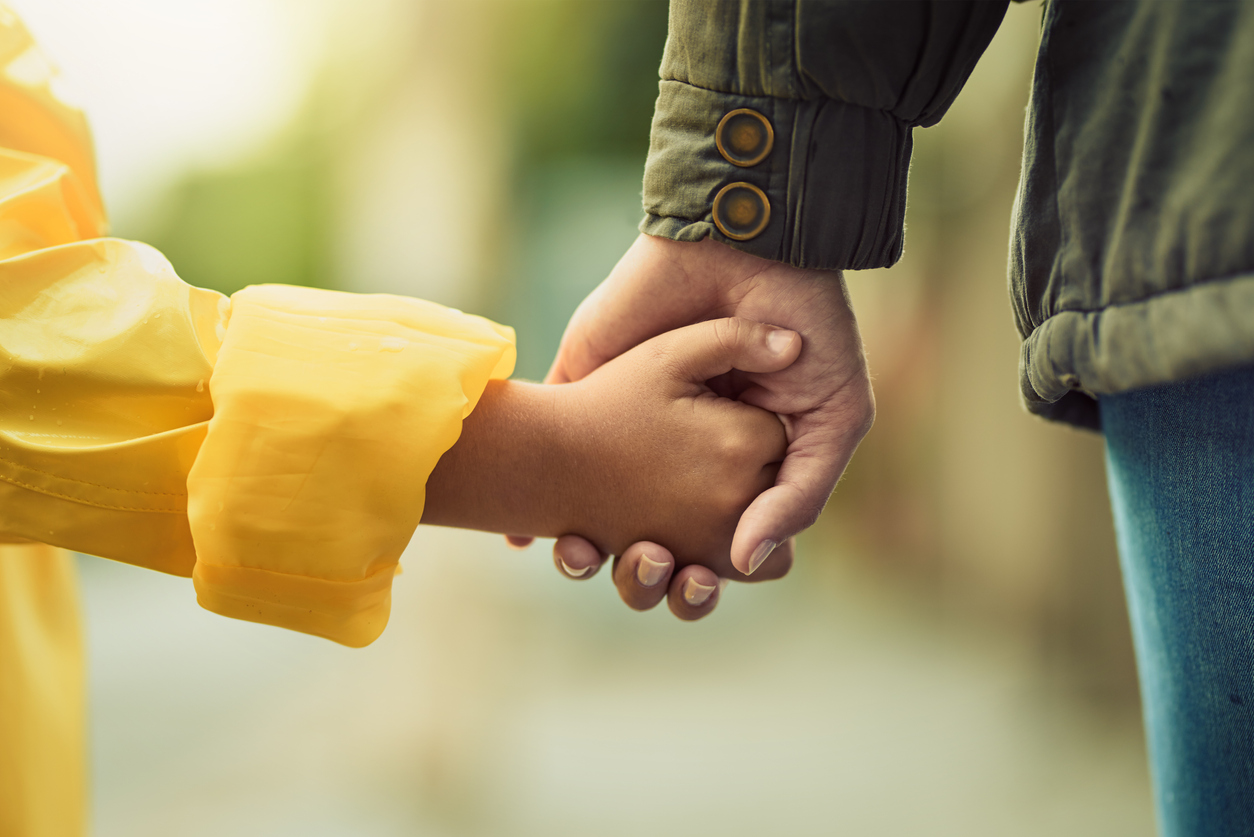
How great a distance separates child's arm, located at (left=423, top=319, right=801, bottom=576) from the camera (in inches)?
24.1

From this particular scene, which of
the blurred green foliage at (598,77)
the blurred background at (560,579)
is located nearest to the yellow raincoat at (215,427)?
the blurred background at (560,579)

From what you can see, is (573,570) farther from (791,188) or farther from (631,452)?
(791,188)

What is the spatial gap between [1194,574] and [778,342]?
32cm

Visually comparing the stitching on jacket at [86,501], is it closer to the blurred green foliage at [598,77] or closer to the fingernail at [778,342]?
the fingernail at [778,342]

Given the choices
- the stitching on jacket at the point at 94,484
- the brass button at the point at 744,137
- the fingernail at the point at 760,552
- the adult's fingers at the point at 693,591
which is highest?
the brass button at the point at 744,137

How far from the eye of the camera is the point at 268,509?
0.50 meters

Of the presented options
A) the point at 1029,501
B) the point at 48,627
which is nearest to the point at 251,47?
the point at 48,627

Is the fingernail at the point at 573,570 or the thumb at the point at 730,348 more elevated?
the thumb at the point at 730,348

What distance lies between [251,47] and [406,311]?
2438mm

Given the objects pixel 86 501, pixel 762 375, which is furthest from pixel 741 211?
pixel 86 501

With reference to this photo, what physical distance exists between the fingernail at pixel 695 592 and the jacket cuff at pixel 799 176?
0.92 ft

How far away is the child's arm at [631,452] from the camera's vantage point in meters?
0.61

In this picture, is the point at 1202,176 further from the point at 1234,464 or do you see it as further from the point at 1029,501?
the point at 1029,501

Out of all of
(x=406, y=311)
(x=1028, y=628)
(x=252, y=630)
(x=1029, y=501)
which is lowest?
(x=252, y=630)
